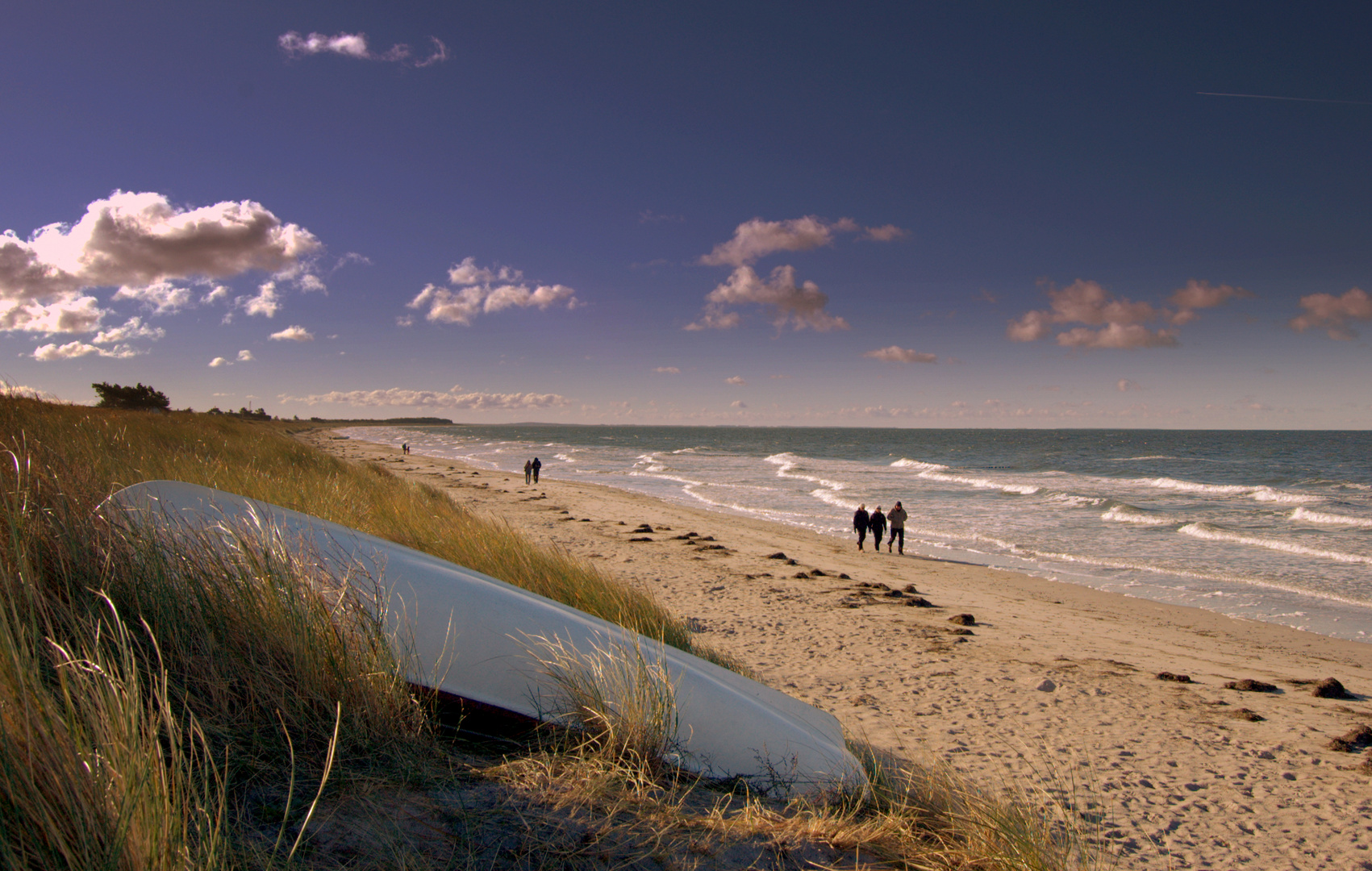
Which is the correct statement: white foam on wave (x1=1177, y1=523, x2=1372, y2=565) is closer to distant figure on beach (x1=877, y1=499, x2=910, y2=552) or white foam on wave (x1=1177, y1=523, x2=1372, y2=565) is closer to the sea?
the sea

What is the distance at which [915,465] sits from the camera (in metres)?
47.9

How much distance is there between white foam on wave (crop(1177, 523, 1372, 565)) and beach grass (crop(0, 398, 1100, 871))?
1852cm

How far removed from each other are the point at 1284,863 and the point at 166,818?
5.43 m

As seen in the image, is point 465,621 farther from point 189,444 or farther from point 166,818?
point 189,444

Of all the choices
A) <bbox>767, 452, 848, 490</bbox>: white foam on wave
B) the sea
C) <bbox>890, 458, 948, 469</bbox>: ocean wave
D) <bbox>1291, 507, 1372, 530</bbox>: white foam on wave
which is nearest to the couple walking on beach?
the sea

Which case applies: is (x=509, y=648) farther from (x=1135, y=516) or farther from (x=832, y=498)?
(x=832, y=498)

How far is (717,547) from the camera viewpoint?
15.3 m

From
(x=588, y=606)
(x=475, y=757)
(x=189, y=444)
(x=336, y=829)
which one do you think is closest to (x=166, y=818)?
(x=336, y=829)

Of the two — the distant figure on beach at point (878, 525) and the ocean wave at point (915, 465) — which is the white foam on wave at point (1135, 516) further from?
the ocean wave at point (915, 465)

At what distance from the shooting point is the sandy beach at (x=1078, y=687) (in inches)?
175

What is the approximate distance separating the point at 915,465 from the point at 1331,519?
87.0ft

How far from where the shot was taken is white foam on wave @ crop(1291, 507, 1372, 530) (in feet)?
A: 67.5

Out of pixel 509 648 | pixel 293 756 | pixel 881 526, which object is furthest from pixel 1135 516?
pixel 293 756

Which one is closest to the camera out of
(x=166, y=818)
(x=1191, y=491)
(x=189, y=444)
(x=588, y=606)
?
(x=166, y=818)
